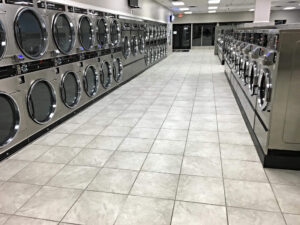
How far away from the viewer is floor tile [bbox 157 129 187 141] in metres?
3.57

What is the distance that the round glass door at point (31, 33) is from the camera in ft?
10.2

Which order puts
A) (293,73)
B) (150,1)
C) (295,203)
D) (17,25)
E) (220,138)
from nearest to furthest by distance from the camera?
(295,203), (293,73), (17,25), (220,138), (150,1)

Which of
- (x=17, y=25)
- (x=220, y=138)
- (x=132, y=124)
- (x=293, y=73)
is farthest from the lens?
(x=132, y=124)

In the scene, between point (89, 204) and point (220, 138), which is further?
point (220, 138)

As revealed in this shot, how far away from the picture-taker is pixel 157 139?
3.55m

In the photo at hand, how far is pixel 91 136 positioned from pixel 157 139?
1013 mm

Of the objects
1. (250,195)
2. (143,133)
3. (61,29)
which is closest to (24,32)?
(61,29)

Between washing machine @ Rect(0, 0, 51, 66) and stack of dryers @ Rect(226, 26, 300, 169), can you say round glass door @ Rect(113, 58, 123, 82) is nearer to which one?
washing machine @ Rect(0, 0, 51, 66)

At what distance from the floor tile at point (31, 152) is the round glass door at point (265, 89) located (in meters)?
2.84

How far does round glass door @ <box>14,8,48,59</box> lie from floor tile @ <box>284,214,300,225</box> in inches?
134

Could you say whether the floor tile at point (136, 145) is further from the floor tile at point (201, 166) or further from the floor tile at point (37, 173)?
the floor tile at point (37, 173)

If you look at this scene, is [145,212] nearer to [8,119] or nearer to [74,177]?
[74,177]

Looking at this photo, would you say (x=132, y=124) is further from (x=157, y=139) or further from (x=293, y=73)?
(x=293, y=73)

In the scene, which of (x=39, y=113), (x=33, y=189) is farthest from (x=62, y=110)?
(x=33, y=189)
